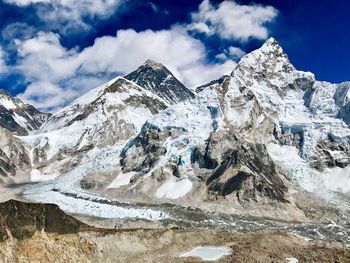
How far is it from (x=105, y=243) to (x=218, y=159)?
75.7 metres

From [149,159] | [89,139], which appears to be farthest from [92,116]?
[149,159]

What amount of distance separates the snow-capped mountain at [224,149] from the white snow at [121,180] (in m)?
0.38

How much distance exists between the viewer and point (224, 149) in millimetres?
118938

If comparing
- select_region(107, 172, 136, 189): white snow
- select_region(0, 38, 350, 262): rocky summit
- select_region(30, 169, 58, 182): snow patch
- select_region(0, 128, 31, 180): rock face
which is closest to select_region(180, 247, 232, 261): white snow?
select_region(0, 38, 350, 262): rocky summit

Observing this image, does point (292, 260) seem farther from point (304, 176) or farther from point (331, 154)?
point (331, 154)

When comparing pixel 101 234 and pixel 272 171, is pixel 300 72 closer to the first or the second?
pixel 272 171

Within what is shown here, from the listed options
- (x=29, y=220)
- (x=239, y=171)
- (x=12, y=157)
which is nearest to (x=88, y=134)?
(x=12, y=157)

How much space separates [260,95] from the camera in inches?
6147

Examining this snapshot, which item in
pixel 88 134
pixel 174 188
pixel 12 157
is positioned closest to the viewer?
pixel 174 188

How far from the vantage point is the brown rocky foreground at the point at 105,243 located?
35.0 meters

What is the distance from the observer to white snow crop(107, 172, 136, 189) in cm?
12256

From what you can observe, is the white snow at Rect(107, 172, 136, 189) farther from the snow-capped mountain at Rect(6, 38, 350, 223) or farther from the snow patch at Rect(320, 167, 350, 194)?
the snow patch at Rect(320, 167, 350, 194)

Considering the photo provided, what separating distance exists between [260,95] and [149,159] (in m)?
57.6

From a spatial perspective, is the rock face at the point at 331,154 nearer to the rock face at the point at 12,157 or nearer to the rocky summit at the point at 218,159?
the rocky summit at the point at 218,159
